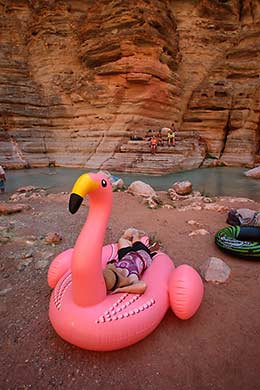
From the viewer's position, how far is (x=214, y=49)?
1688 cm

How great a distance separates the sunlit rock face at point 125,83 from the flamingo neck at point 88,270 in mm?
9813

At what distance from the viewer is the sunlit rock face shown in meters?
13.0

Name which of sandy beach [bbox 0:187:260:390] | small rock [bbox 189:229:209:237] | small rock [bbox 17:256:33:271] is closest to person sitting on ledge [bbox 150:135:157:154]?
small rock [bbox 189:229:209:237]

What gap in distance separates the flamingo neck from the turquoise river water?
21.1ft

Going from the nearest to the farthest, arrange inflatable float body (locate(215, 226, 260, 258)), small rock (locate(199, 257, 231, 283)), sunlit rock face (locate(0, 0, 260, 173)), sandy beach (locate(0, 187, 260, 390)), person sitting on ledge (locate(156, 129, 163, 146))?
sandy beach (locate(0, 187, 260, 390)) < small rock (locate(199, 257, 231, 283)) < inflatable float body (locate(215, 226, 260, 258)) < person sitting on ledge (locate(156, 129, 163, 146)) < sunlit rock face (locate(0, 0, 260, 173))

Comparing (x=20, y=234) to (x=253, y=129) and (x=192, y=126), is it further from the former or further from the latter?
(x=253, y=129)

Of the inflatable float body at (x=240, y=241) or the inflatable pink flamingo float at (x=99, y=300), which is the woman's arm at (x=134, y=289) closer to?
the inflatable pink flamingo float at (x=99, y=300)

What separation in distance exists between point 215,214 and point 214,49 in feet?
53.5

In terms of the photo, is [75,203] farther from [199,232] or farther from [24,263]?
[199,232]

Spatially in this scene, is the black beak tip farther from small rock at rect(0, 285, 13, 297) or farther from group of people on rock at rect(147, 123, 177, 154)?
group of people on rock at rect(147, 123, 177, 154)

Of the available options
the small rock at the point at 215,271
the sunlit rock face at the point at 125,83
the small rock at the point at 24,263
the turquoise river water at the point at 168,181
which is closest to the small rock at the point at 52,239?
the small rock at the point at 24,263

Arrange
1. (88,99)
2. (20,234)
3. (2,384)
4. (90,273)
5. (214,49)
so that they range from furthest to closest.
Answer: (214,49) → (88,99) → (20,234) → (90,273) → (2,384)

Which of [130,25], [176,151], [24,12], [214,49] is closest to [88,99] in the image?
[130,25]

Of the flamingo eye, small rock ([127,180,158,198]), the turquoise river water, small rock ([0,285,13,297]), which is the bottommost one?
the turquoise river water
